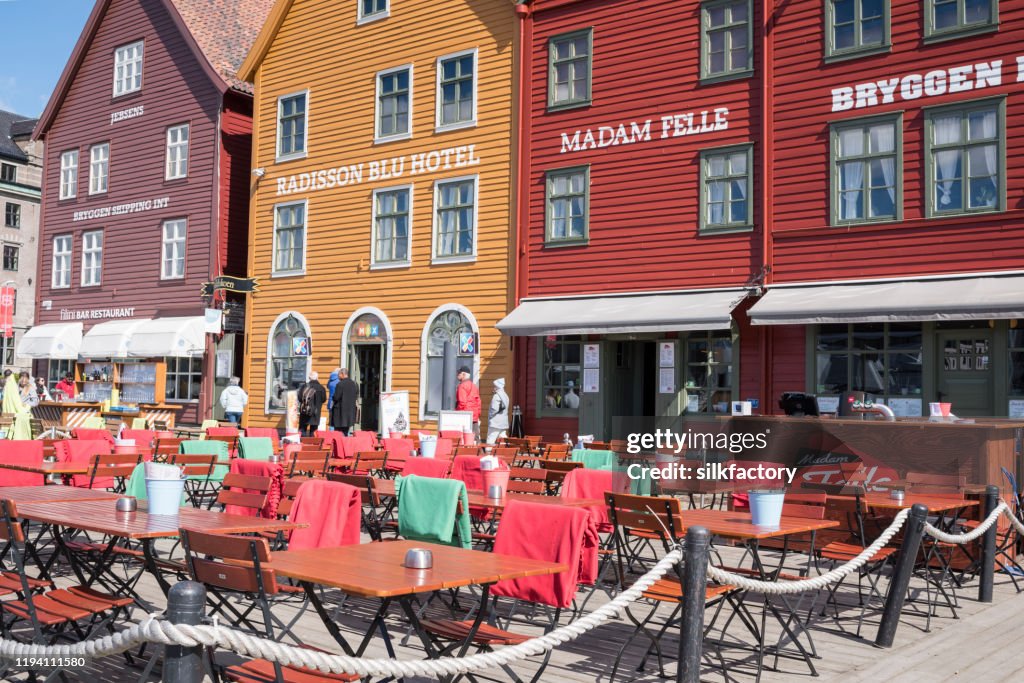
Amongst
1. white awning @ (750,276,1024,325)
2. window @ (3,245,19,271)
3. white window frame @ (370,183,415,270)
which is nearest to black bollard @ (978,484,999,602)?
white awning @ (750,276,1024,325)

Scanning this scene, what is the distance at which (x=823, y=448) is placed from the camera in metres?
9.43

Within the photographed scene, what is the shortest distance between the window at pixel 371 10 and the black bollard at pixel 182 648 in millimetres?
19983

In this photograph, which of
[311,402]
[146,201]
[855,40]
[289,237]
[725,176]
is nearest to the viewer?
[855,40]

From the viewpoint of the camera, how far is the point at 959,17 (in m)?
14.3

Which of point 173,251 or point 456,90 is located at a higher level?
point 456,90

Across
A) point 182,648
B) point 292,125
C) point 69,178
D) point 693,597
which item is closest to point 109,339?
point 69,178

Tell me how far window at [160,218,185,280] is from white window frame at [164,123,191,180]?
3.92ft

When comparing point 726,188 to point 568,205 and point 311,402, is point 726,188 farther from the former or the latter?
point 311,402

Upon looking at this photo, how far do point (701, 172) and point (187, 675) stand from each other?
14742mm

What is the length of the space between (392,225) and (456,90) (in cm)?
304

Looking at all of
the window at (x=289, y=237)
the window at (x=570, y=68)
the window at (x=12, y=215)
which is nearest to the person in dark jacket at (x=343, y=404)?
the window at (x=289, y=237)

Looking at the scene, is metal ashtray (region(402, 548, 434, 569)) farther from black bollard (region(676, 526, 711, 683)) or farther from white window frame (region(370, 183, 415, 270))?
white window frame (region(370, 183, 415, 270))

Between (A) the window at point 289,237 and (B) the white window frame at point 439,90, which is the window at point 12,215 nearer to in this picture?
(A) the window at point 289,237

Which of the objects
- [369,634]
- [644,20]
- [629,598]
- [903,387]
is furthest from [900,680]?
[644,20]
